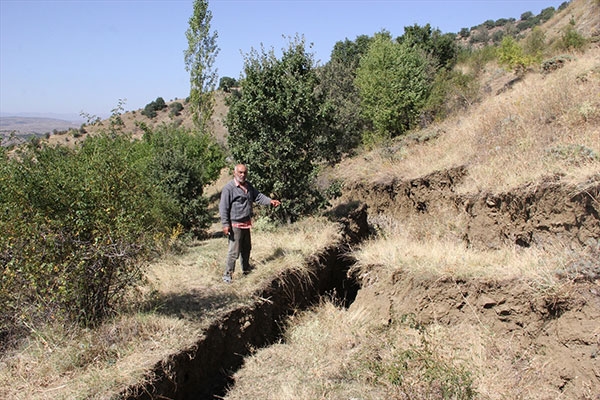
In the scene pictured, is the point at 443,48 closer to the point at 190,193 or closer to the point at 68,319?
the point at 190,193

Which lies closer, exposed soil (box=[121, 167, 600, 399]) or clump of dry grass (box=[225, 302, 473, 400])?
clump of dry grass (box=[225, 302, 473, 400])

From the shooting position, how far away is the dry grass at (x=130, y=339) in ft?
14.6

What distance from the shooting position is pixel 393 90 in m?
17.6

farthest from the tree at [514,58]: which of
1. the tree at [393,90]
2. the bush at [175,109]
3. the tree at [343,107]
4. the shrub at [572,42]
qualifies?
the bush at [175,109]

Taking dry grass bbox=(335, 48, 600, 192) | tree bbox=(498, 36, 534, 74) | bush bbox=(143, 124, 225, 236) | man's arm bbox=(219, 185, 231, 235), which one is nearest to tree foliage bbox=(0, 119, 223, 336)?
man's arm bbox=(219, 185, 231, 235)

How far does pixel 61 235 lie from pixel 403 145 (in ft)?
42.6

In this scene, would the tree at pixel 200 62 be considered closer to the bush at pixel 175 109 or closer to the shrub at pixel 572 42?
the shrub at pixel 572 42

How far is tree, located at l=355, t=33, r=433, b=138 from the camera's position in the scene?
17688 millimetres

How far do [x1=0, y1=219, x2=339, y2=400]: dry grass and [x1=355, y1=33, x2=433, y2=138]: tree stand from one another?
11.5 metres

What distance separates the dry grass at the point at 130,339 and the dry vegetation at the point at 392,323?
0.02m

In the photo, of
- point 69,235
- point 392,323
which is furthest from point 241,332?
point 69,235

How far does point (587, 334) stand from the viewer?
557cm

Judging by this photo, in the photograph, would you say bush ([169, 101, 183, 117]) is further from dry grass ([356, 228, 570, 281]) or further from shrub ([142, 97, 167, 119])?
dry grass ([356, 228, 570, 281])

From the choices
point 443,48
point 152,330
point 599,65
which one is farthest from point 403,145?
point 443,48
